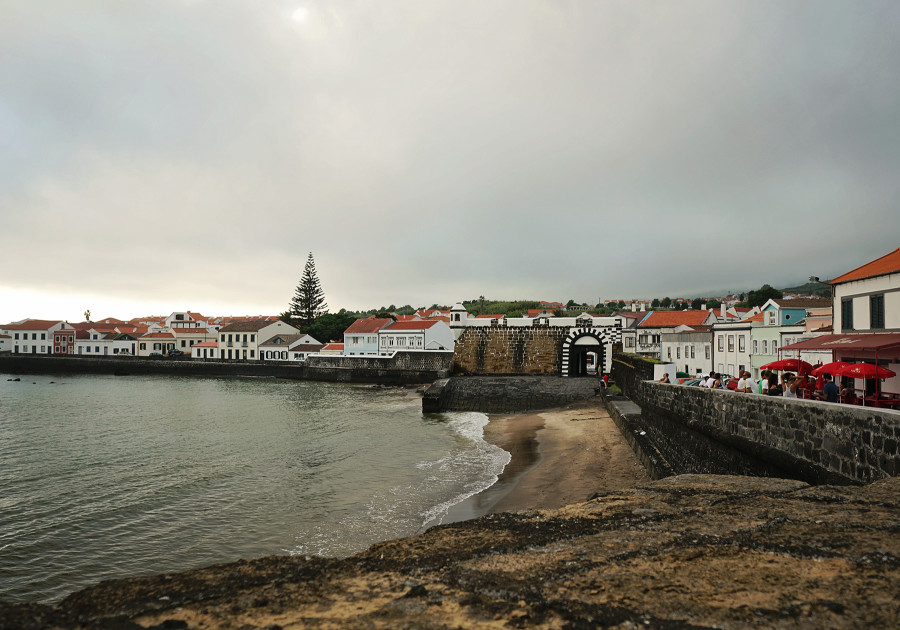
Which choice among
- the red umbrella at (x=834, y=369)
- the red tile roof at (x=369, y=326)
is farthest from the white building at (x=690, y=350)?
the red tile roof at (x=369, y=326)

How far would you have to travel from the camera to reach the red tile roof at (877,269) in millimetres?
12695

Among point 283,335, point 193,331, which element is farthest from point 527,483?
point 193,331

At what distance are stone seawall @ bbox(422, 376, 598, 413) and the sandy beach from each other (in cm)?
574

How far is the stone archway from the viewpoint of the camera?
37312mm

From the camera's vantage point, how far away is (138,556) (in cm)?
891

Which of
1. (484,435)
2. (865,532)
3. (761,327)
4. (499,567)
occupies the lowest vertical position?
(484,435)

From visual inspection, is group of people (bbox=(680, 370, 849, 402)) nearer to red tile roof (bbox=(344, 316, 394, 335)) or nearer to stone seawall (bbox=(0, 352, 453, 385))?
stone seawall (bbox=(0, 352, 453, 385))

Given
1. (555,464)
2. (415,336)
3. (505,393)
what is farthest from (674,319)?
(555,464)

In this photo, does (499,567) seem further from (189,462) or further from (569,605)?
(189,462)

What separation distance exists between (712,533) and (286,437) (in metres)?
17.9

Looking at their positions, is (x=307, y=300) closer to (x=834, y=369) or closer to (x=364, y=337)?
(x=364, y=337)

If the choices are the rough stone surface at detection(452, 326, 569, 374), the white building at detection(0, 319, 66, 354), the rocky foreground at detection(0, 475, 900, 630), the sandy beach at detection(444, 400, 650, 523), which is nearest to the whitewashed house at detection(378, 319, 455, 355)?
the rough stone surface at detection(452, 326, 569, 374)

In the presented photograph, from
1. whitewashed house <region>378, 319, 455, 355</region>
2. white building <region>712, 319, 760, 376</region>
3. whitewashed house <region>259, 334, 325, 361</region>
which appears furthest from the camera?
whitewashed house <region>259, 334, 325, 361</region>

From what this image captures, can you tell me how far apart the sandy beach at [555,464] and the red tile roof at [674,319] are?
2051 centimetres
